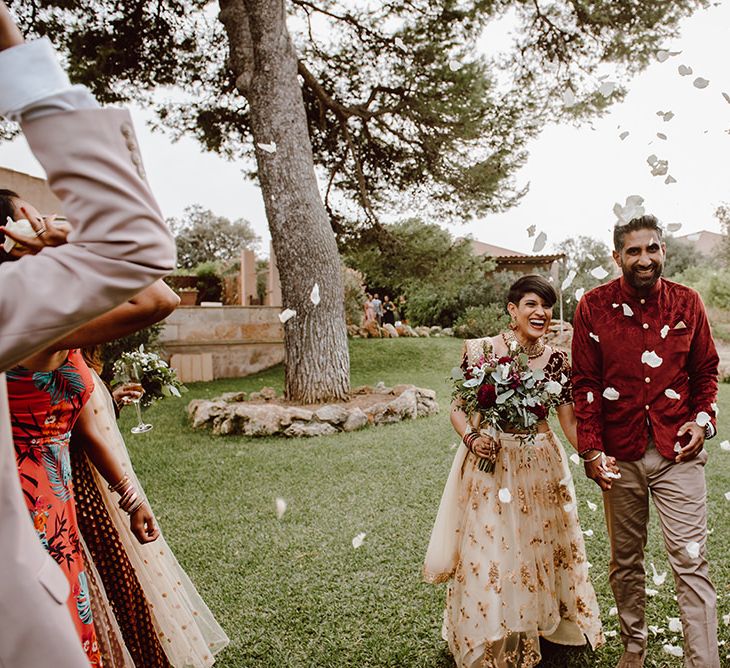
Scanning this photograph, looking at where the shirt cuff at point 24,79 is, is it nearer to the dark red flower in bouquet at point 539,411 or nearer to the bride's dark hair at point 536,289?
the dark red flower in bouquet at point 539,411

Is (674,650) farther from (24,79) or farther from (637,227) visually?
(24,79)

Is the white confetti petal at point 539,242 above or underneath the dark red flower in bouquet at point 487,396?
above

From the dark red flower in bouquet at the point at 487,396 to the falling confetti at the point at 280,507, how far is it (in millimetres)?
2974

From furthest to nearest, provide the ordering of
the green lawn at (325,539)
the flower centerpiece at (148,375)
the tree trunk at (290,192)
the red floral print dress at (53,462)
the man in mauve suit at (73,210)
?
the tree trunk at (290,192), the flower centerpiece at (148,375), the green lawn at (325,539), the red floral print dress at (53,462), the man in mauve suit at (73,210)

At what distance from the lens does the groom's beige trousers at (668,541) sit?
298 cm

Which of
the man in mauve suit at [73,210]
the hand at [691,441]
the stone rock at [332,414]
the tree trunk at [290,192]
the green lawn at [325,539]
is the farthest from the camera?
the tree trunk at [290,192]

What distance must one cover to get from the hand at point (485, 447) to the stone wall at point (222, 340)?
39.8ft

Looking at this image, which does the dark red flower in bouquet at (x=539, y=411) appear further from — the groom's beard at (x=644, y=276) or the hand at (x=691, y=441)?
the groom's beard at (x=644, y=276)

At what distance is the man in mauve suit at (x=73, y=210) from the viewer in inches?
34.8

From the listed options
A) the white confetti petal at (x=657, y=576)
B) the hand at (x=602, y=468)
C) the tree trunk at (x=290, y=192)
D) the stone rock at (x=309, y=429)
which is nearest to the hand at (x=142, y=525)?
the hand at (x=602, y=468)

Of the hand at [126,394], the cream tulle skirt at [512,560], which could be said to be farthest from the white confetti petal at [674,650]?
the hand at [126,394]

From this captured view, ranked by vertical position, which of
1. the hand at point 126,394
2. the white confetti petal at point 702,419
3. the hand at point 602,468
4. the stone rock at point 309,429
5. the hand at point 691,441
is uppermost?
the hand at point 126,394

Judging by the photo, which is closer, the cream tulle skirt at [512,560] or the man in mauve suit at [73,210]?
the man in mauve suit at [73,210]

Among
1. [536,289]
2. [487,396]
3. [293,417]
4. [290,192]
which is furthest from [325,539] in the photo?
[290,192]
